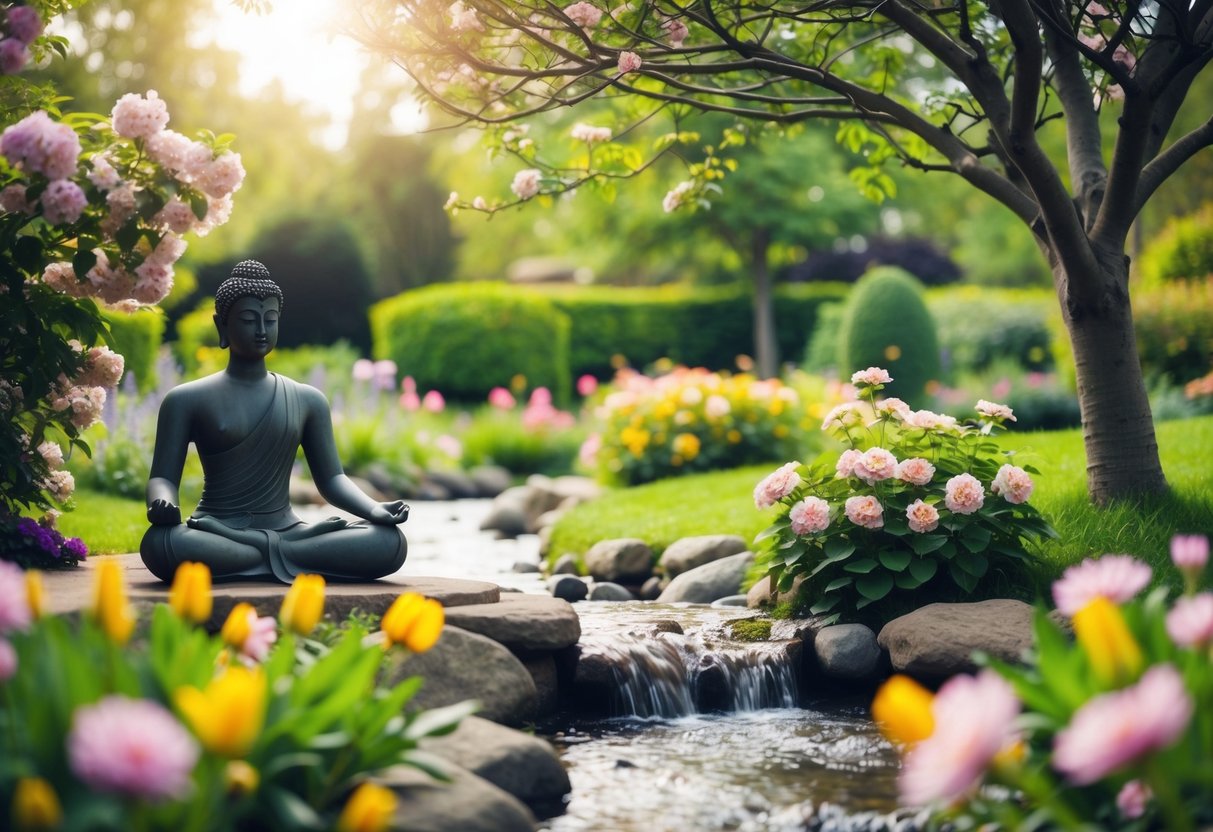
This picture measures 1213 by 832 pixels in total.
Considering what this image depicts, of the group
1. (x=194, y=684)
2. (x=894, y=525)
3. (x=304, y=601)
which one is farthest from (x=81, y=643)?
(x=894, y=525)

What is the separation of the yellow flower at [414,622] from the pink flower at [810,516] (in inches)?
112

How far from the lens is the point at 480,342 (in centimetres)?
1941

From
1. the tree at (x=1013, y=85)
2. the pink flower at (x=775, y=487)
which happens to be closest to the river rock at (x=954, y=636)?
the pink flower at (x=775, y=487)

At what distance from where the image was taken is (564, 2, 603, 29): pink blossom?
533 cm

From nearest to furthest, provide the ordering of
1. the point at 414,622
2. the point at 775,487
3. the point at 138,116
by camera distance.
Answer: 1. the point at 414,622
2. the point at 138,116
3. the point at 775,487

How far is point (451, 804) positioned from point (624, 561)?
16.4ft

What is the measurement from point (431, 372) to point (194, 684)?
55.8ft

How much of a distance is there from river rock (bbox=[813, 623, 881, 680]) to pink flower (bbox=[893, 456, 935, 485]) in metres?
0.76

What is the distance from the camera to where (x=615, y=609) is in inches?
263

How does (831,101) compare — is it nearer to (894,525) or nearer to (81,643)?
(894,525)

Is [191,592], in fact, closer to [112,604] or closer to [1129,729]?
[112,604]

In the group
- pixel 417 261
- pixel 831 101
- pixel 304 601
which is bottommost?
pixel 304 601

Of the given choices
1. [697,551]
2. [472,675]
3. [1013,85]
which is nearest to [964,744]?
[472,675]

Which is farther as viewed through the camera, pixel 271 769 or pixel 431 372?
pixel 431 372
